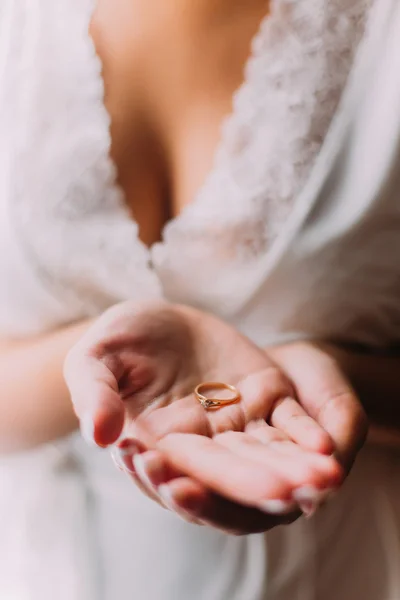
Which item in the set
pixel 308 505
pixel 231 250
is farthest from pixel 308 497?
pixel 231 250

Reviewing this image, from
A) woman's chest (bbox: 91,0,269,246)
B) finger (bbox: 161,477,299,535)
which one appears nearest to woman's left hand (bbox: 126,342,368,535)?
finger (bbox: 161,477,299,535)

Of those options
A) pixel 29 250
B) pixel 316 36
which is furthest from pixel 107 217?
pixel 316 36

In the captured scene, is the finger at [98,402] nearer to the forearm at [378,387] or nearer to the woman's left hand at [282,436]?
the woman's left hand at [282,436]

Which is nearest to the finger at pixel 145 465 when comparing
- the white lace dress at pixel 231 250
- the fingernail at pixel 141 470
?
the fingernail at pixel 141 470

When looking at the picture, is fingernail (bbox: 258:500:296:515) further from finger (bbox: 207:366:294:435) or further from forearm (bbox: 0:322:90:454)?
forearm (bbox: 0:322:90:454)

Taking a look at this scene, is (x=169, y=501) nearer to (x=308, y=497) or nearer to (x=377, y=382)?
(x=308, y=497)
